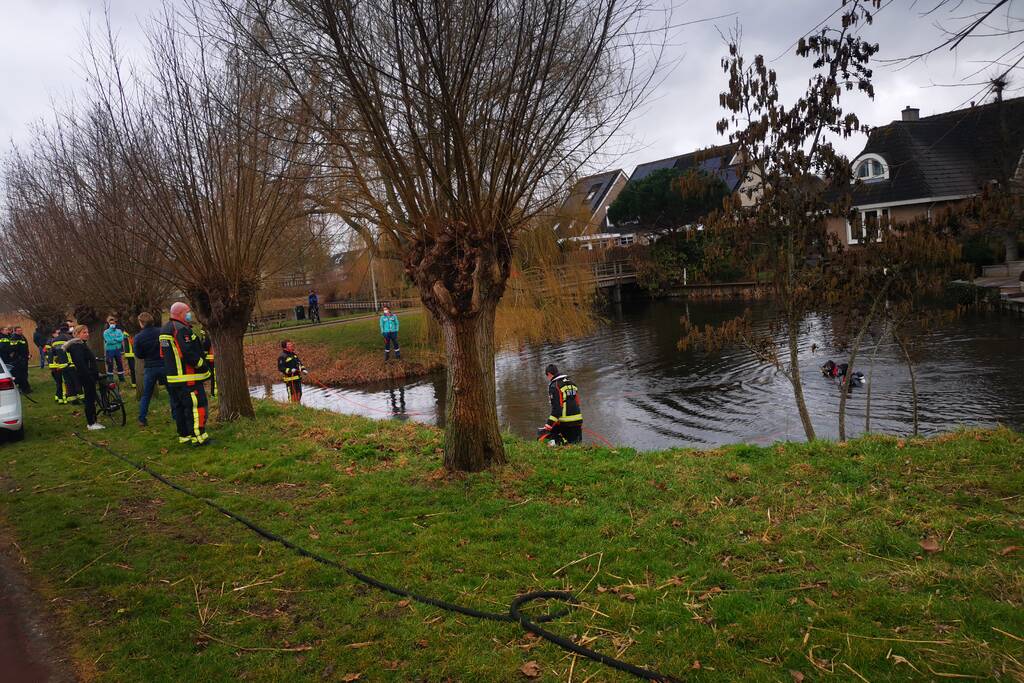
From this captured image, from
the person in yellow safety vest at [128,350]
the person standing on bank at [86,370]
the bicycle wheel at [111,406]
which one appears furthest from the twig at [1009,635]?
the person in yellow safety vest at [128,350]

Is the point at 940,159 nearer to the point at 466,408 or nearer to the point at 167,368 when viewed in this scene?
the point at 466,408

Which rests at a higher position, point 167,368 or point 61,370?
point 167,368

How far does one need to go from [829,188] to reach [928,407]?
6.56m

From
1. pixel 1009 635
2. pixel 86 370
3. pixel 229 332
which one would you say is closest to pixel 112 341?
pixel 86 370

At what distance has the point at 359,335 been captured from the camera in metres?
32.5

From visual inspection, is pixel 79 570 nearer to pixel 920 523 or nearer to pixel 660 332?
pixel 920 523

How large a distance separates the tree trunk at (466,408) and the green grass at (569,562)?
1.09 ft

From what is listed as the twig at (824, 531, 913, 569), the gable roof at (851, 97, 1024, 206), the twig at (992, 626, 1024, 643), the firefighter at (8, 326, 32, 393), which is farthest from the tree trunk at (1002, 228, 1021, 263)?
the firefighter at (8, 326, 32, 393)

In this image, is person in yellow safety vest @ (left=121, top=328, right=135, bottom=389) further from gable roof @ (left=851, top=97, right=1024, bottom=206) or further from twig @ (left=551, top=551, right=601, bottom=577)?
gable roof @ (left=851, top=97, right=1024, bottom=206)

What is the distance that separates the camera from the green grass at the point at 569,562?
361 centimetres

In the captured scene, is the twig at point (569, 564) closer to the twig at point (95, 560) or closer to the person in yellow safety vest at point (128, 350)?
the twig at point (95, 560)

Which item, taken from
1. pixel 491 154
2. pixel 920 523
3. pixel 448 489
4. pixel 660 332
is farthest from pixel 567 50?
pixel 660 332

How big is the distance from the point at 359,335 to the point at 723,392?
63.4ft

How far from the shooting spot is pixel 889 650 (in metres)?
3.37
